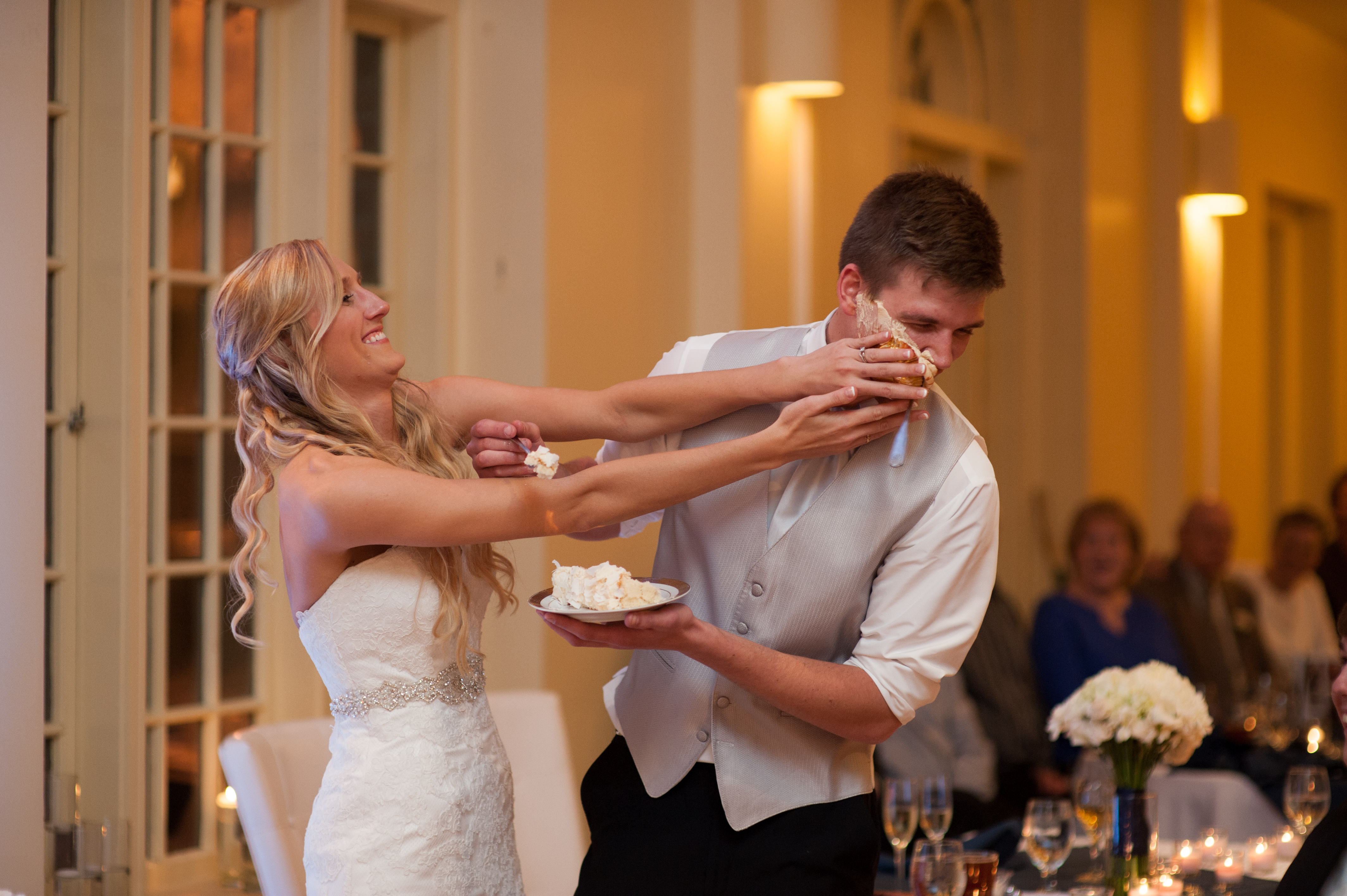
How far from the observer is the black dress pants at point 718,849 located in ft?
5.80

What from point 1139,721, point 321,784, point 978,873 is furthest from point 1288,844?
point 321,784

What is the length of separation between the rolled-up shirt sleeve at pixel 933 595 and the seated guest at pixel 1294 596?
468 centimetres

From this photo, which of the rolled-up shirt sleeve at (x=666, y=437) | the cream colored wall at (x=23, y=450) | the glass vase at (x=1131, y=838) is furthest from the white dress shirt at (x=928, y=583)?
the cream colored wall at (x=23, y=450)

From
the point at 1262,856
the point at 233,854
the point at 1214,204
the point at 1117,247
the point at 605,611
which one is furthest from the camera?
the point at 1214,204

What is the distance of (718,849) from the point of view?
1789 mm

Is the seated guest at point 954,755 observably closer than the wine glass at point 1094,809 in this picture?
No

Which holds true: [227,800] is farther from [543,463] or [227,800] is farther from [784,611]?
[784,611]

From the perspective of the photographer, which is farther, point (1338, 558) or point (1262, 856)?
point (1338, 558)

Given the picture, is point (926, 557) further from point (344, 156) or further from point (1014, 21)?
point (1014, 21)

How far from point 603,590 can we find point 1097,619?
144 inches

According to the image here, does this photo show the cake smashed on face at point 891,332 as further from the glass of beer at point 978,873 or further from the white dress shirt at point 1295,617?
the white dress shirt at point 1295,617

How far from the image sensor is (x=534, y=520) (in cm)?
176

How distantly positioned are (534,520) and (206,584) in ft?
6.13

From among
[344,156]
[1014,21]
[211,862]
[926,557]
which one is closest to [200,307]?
[344,156]
